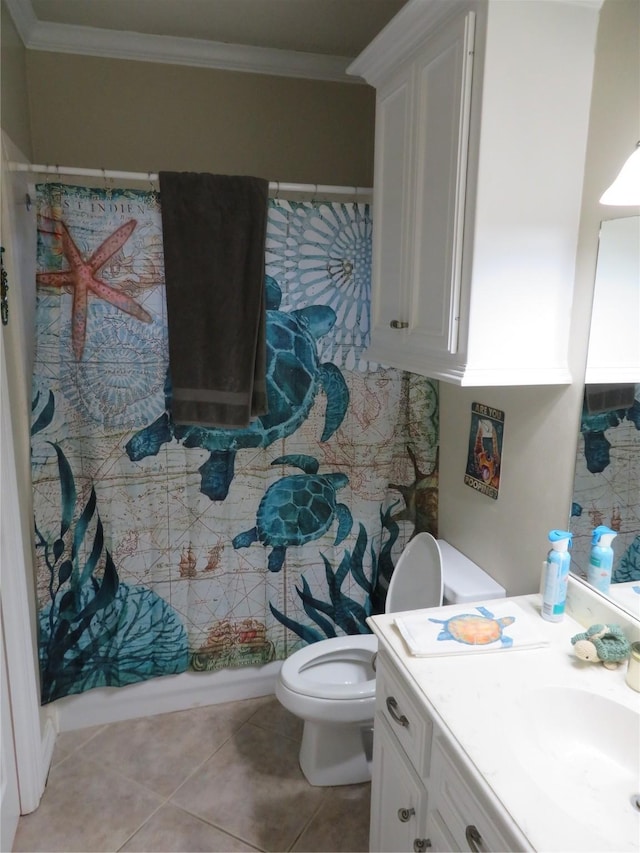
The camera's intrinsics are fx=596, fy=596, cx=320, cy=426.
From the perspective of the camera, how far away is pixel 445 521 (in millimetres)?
2275

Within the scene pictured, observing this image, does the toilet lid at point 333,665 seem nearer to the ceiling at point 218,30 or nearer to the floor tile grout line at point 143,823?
the floor tile grout line at point 143,823

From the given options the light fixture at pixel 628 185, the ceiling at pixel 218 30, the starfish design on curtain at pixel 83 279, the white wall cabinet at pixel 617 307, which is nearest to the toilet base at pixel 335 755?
the white wall cabinet at pixel 617 307

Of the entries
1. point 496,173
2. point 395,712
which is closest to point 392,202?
point 496,173

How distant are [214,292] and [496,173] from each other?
0.97 meters

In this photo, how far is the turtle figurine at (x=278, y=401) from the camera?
2.11 meters

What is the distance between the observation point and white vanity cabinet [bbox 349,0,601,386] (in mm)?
1352

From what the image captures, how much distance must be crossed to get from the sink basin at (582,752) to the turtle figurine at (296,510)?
46.8 inches

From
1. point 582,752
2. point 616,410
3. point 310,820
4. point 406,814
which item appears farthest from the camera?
point 310,820

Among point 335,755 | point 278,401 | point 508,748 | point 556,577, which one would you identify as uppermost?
point 278,401

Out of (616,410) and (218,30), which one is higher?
(218,30)

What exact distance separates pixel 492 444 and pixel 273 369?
0.80 meters

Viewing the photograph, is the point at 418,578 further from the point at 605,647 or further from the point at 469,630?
the point at 605,647

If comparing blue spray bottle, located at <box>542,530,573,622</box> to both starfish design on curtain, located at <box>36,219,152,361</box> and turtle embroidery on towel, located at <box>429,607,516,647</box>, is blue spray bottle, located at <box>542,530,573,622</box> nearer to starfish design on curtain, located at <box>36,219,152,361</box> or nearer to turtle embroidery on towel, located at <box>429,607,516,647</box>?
turtle embroidery on towel, located at <box>429,607,516,647</box>

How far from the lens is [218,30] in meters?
2.19
